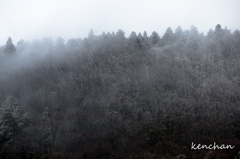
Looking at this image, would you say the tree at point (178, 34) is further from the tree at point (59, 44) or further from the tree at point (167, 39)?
the tree at point (59, 44)

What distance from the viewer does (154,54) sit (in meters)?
42.2

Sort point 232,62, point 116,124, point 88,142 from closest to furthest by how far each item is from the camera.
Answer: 1. point 88,142
2. point 116,124
3. point 232,62

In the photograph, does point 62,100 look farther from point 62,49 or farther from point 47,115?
point 62,49

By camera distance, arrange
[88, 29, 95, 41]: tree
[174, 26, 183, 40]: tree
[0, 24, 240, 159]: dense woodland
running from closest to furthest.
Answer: [0, 24, 240, 159]: dense woodland
[174, 26, 183, 40]: tree
[88, 29, 95, 41]: tree

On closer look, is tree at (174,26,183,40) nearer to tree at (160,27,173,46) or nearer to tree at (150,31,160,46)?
tree at (160,27,173,46)

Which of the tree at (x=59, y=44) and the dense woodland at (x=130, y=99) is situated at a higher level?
the tree at (x=59, y=44)

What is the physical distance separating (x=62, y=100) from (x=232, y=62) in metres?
38.5

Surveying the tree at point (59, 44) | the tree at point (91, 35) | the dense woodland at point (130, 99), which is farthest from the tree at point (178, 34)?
the tree at point (59, 44)

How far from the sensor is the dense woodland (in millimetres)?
21109

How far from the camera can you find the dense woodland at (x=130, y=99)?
21.1 m

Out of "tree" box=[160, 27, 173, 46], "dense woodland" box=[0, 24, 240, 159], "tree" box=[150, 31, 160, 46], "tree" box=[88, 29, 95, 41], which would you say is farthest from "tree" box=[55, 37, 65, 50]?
"tree" box=[160, 27, 173, 46]

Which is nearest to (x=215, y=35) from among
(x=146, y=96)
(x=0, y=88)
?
(x=146, y=96)

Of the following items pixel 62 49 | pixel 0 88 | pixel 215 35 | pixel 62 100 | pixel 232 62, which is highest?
pixel 62 49

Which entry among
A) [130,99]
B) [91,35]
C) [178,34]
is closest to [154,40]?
[178,34]
